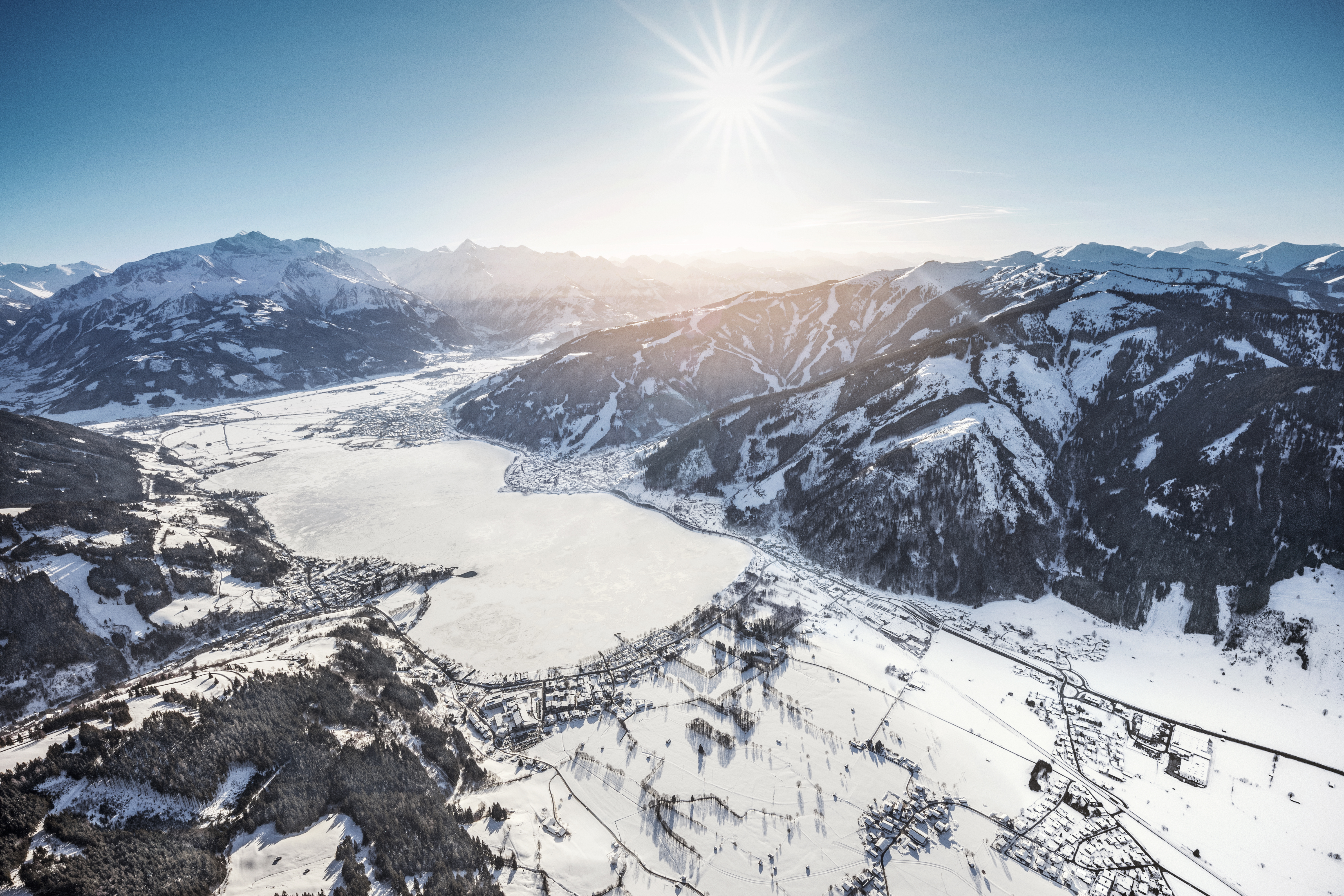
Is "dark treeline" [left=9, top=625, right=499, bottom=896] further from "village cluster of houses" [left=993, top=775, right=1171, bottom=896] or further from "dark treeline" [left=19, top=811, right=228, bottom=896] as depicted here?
"village cluster of houses" [left=993, top=775, right=1171, bottom=896]

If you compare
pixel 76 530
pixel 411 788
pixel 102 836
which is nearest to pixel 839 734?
pixel 411 788

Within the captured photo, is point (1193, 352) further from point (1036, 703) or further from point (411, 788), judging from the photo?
point (411, 788)

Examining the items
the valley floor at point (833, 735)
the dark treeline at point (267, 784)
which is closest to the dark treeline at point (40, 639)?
the valley floor at point (833, 735)

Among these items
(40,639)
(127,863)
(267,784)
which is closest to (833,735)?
(267,784)

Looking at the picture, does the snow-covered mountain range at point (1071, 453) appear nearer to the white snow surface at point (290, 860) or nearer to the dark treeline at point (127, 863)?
the white snow surface at point (290, 860)

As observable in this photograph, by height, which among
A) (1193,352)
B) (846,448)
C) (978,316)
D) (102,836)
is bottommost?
(102,836)

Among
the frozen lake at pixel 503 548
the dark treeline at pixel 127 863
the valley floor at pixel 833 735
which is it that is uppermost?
the dark treeline at pixel 127 863

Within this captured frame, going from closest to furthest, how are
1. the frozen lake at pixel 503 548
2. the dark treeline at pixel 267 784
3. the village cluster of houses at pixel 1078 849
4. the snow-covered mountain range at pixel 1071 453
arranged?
the dark treeline at pixel 267 784, the village cluster of houses at pixel 1078 849, the frozen lake at pixel 503 548, the snow-covered mountain range at pixel 1071 453
